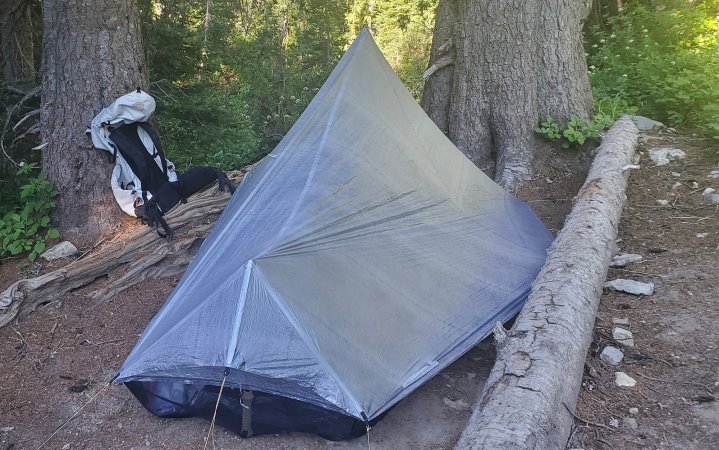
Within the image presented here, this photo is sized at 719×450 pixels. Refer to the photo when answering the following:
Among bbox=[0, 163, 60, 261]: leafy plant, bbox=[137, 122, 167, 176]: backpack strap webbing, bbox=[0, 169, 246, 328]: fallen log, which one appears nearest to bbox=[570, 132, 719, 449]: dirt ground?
bbox=[0, 169, 246, 328]: fallen log

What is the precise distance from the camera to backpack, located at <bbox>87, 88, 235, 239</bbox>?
4484 millimetres

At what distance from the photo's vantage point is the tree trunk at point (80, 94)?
15.0 ft

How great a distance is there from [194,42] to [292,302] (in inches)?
214

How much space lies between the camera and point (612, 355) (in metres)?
3.03

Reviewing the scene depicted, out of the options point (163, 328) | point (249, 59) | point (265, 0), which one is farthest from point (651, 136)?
point (265, 0)

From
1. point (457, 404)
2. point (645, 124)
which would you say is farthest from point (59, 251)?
point (645, 124)

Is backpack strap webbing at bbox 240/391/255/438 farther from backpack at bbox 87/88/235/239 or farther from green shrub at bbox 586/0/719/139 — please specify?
green shrub at bbox 586/0/719/139

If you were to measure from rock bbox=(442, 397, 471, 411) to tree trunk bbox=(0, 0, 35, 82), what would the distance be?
17.8 ft

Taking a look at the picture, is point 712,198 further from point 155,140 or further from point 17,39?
point 17,39

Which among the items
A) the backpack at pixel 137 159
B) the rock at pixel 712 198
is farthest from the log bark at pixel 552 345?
the backpack at pixel 137 159

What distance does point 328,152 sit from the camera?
347cm

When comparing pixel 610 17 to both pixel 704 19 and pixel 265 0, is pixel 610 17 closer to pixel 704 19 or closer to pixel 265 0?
pixel 704 19

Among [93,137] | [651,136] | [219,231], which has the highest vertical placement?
[93,137]

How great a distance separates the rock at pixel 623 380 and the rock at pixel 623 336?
0.26m
